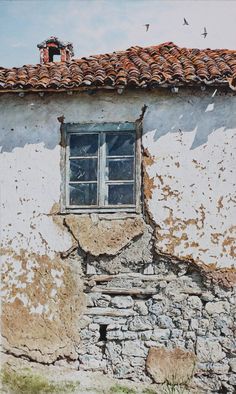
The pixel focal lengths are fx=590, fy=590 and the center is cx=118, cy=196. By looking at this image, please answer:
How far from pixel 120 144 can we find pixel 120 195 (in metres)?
0.75

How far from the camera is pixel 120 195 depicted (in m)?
8.61

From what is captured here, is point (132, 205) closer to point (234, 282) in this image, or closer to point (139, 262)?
point (139, 262)

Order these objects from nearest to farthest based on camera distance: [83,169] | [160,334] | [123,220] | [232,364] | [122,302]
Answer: [232,364] → [160,334] → [122,302] → [123,220] → [83,169]

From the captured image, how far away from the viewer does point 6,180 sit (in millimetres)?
8805

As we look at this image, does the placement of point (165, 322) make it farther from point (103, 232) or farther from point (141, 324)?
point (103, 232)

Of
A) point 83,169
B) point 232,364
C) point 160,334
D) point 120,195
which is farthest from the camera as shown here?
point 83,169

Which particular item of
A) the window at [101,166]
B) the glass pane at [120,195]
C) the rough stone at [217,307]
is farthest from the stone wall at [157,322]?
the window at [101,166]

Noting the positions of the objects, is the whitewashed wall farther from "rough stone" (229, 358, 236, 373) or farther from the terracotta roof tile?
"rough stone" (229, 358, 236, 373)

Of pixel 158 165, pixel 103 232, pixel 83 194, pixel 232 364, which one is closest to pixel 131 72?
pixel 158 165

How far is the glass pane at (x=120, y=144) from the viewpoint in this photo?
340 inches

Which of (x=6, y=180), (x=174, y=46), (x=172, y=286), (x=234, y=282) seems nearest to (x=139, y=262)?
(x=172, y=286)

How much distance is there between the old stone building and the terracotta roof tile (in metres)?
0.03

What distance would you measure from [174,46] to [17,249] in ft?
14.6

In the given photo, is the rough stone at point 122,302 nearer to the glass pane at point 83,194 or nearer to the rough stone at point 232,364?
the glass pane at point 83,194
